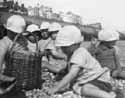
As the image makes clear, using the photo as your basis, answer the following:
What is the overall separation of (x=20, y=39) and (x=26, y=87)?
58 cm

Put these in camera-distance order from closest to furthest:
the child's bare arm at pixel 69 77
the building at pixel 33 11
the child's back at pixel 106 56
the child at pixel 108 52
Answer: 1. the child's bare arm at pixel 69 77
2. the child at pixel 108 52
3. the child's back at pixel 106 56
4. the building at pixel 33 11

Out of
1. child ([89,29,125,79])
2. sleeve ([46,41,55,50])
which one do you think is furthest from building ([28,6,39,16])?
child ([89,29,125,79])

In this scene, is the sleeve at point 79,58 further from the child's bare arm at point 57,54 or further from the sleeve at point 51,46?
→ the sleeve at point 51,46

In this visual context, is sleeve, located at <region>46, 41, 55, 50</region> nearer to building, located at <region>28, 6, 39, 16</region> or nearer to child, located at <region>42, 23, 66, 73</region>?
child, located at <region>42, 23, 66, 73</region>

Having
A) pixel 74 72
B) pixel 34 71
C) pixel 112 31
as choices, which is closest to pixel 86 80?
→ pixel 74 72

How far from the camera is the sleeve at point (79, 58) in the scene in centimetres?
304

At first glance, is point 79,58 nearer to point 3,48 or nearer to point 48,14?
point 3,48

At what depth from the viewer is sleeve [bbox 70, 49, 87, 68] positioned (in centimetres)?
304

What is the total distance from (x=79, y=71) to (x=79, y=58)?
0.43ft

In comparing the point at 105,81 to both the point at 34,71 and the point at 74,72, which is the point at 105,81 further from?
the point at 34,71

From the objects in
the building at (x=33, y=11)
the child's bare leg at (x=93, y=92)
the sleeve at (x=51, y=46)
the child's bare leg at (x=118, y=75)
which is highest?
the building at (x=33, y=11)

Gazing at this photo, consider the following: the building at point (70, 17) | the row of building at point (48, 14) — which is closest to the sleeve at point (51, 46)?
the row of building at point (48, 14)

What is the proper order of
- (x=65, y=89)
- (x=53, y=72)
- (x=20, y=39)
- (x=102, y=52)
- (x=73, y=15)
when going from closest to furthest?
1. (x=65, y=89)
2. (x=20, y=39)
3. (x=53, y=72)
4. (x=102, y=52)
5. (x=73, y=15)

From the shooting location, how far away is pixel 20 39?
3.66 metres
